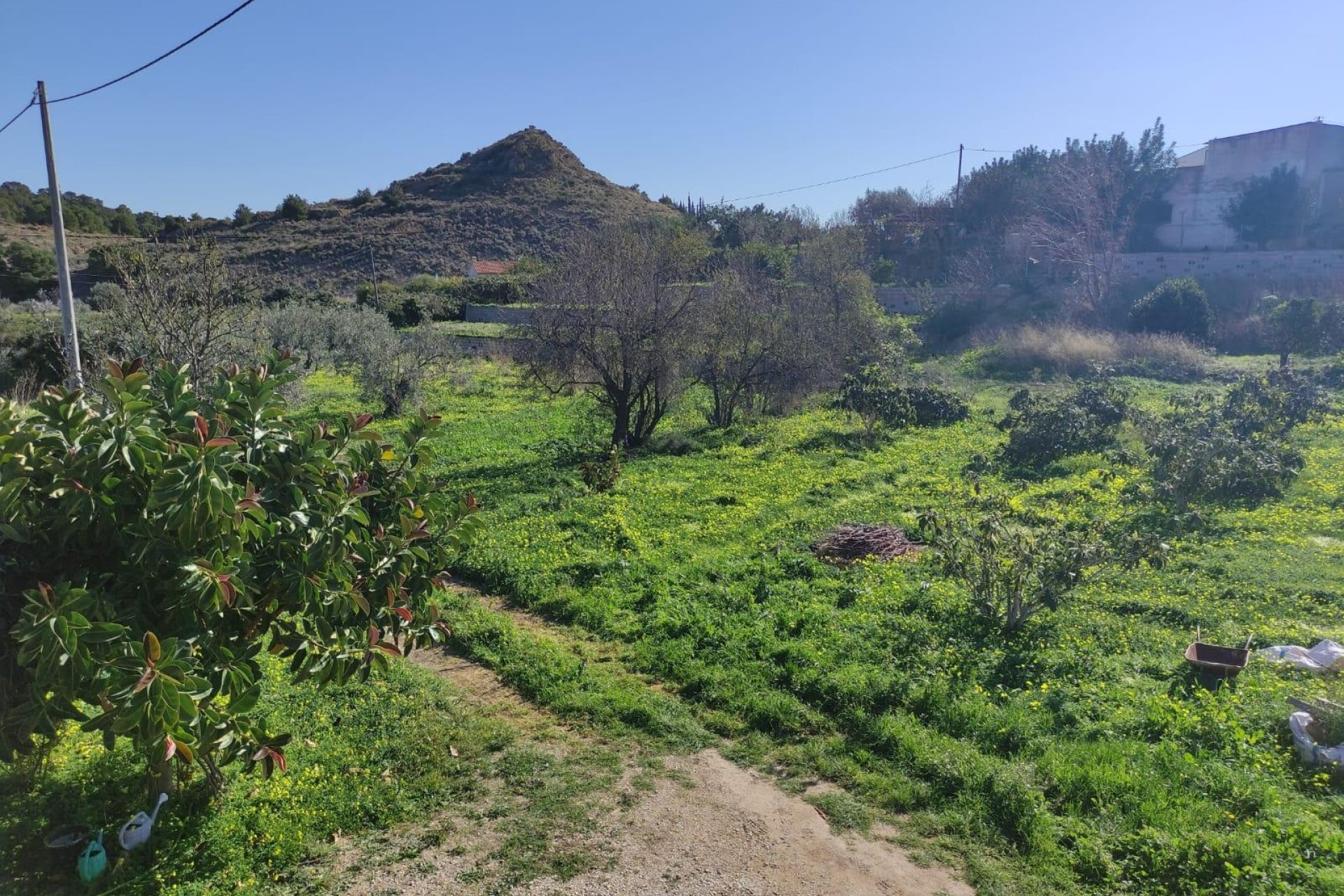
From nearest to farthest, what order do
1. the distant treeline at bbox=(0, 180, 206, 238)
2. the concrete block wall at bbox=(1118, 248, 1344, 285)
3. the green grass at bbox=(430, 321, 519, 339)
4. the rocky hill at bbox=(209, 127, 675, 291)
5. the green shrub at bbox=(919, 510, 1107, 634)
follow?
the green shrub at bbox=(919, 510, 1107, 634)
the green grass at bbox=(430, 321, 519, 339)
the concrete block wall at bbox=(1118, 248, 1344, 285)
the distant treeline at bbox=(0, 180, 206, 238)
the rocky hill at bbox=(209, 127, 675, 291)

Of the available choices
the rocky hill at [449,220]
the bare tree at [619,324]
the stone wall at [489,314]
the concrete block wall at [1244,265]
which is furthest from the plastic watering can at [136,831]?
the rocky hill at [449,220]

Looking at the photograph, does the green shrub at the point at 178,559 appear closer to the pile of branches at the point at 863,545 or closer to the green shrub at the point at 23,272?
the pile of branches at the point at 863,545

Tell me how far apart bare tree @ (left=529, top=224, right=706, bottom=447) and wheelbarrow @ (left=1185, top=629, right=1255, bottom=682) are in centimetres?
1071

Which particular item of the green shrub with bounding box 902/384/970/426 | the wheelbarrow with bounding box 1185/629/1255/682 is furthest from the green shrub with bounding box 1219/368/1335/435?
the wheelbarrow with bounding box 1185/629/1255/682

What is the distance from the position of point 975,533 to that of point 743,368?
10470 mm

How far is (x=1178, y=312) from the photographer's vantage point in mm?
28156

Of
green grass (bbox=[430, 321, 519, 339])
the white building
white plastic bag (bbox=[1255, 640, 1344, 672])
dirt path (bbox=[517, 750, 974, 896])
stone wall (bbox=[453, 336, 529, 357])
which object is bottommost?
dirt path (bbox=[517, 750, 974, 896])

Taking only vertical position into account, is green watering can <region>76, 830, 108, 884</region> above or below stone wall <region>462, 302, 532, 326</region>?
below

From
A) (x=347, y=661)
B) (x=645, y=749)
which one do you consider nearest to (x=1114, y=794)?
(x=645, y=749)

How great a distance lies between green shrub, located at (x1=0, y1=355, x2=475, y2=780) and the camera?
3.41 m

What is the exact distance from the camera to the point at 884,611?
8.25 meters

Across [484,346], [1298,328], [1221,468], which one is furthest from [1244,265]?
[484,346]

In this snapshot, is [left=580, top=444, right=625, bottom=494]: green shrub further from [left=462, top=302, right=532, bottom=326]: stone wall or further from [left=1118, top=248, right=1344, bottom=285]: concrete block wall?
[left=1118, top=248, right=1344, bottom=285]: concrete block wall

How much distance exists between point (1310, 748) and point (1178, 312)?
27.1 m
